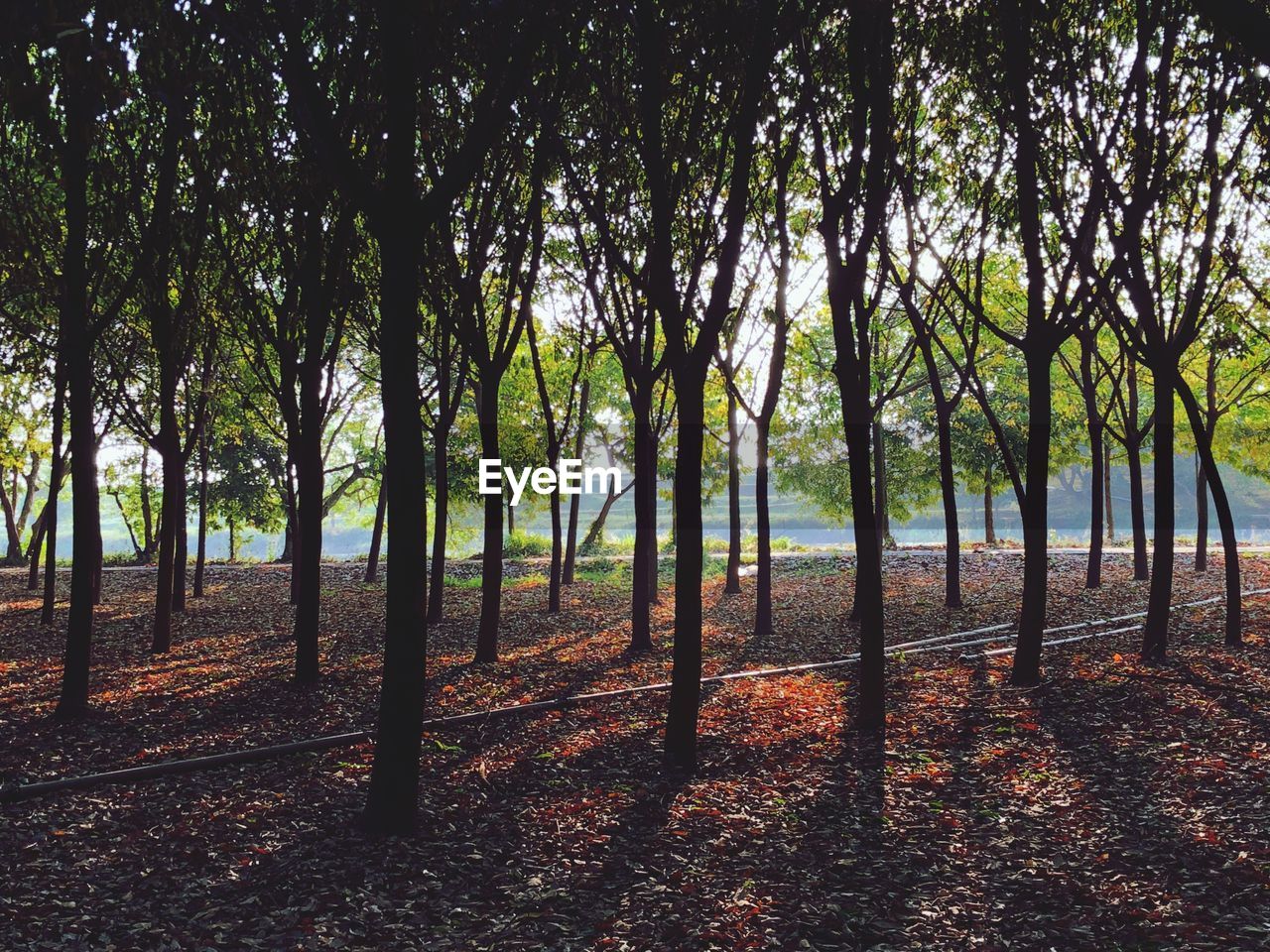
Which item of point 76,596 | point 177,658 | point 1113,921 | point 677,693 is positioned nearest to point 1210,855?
point 1113,921

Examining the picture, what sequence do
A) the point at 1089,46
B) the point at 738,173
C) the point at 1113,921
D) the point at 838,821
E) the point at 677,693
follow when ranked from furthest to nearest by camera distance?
the point at 1089,46, the point at 677,693, the point at 738,173, the point at 838,821, the point at 1113,921

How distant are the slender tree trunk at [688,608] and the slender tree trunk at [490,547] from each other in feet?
15.4

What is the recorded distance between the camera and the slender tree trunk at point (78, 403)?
7.86 meters

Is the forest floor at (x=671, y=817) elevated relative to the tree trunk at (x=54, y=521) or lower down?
lower down

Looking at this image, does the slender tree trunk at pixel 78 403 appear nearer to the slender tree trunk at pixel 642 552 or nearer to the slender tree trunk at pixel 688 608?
the slender tree trunk at pixel 688 608

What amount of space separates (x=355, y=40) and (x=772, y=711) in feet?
27.2

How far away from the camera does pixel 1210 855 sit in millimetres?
5160

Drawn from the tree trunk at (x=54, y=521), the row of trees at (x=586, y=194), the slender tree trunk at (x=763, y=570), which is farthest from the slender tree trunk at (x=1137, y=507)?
the tree trunk at (x=54, y=521)

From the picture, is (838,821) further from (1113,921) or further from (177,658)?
(177,658)

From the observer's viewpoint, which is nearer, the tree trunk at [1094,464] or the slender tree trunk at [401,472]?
the slender tree trunk at [401,472]

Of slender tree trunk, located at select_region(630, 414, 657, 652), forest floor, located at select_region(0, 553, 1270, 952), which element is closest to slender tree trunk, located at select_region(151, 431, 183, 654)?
forest floor, located at select_region(0, 553, 1270, 952)

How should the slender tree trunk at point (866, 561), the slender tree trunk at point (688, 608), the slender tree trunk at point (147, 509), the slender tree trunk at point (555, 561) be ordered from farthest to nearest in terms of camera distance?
the slender tree trunk at point (147, 509), the slender tree trunk at point (555, 561), the slender tree trunk at point (866, 561), the slender tree trunk at point (688, 608)

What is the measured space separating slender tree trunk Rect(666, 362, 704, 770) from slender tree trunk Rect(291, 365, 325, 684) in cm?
477

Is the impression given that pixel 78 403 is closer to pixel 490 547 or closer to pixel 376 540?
pixel 490 547
